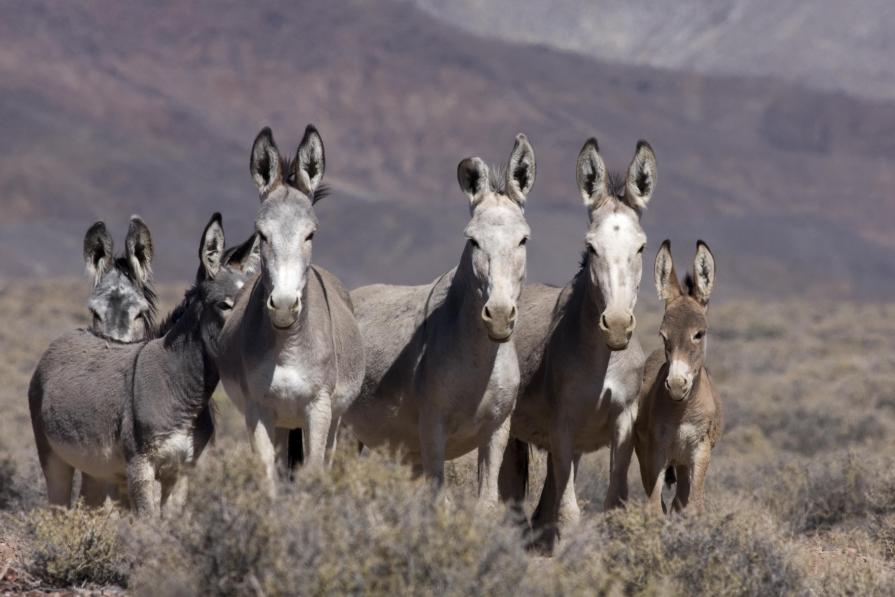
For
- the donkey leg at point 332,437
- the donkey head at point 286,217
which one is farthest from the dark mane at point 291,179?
the donkey leg at point 332,437

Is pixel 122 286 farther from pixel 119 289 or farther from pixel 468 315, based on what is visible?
pixel 468 315

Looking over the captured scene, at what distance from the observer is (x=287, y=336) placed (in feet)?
28.0

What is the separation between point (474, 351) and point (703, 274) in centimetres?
191

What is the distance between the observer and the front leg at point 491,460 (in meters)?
8.91

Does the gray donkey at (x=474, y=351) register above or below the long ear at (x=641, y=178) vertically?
below

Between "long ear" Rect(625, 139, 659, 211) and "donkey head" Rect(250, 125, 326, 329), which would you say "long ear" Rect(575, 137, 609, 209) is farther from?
"donkey head" Rect(250, 125, 326, 329)

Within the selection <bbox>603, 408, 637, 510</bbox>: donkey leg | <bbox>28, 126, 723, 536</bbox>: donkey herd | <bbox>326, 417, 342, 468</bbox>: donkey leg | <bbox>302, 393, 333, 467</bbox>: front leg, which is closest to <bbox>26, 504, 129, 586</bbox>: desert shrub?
<bbox>28, 126, 723, 536</bbox>: donkey herd

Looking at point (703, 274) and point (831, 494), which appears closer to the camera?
point (703, 274)

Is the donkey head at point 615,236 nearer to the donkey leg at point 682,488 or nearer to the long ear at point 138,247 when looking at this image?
the donkey leg at point 682,488

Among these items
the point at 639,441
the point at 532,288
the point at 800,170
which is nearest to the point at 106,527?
the point at 639,441

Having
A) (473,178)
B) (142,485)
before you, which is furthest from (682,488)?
(142,485)

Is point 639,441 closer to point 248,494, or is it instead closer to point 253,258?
point 253,258

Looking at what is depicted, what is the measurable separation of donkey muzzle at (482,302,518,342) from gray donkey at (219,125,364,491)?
1.01m

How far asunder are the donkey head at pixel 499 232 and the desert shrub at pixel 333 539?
202 centimetres
